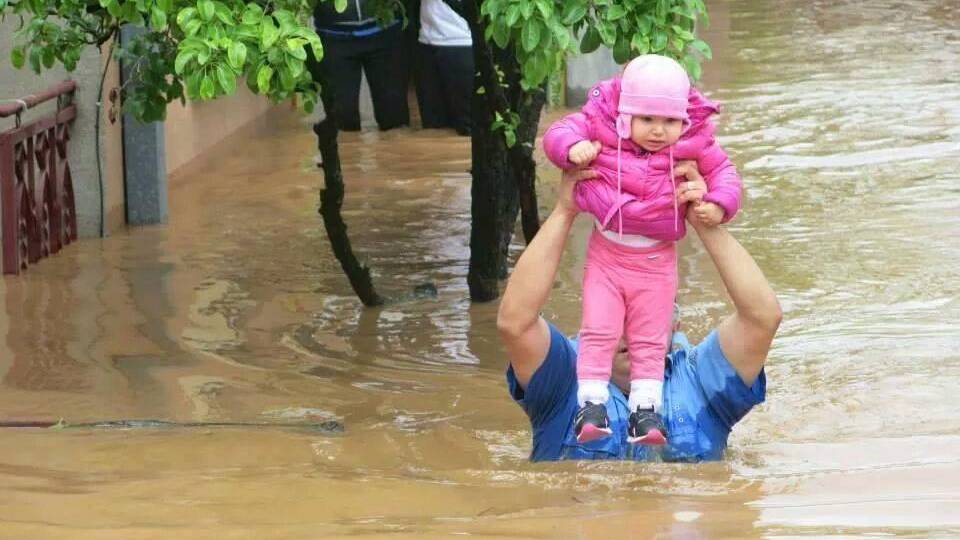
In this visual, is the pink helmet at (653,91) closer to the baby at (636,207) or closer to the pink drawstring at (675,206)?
the baby at (636,207)

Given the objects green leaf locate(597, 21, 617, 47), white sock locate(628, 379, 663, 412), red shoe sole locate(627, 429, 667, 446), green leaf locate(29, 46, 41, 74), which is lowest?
red shoe sole locate(627, 429, 667, 446)

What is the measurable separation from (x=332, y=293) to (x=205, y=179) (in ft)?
12.0

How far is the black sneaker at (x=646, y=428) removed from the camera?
4.83 metres

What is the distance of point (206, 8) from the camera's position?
5219mm

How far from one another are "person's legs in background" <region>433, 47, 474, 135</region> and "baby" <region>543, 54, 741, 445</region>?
30.6ft

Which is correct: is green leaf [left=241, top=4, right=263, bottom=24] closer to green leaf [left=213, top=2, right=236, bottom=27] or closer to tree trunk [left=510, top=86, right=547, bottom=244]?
green leaf [left=213, top=2, right=236, bottom=27]

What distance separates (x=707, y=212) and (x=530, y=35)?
35.2 inches

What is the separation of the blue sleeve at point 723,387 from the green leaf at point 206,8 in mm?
1758

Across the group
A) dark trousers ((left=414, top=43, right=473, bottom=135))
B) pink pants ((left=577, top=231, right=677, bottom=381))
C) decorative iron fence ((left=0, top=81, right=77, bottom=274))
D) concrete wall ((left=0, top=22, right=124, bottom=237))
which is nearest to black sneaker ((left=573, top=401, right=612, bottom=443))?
pink pants ((left=577, top=231, right=677, bottom=381))

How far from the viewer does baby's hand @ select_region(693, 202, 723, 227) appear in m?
4.80

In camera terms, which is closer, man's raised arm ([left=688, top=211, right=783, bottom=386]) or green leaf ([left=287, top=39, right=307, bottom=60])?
man's raised arm ([left=688, top=211, right=783, bottom=386])

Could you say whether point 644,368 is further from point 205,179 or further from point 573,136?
point 205,179

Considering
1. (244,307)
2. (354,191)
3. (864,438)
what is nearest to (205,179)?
(354,191)

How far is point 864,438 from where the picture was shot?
581 cm
